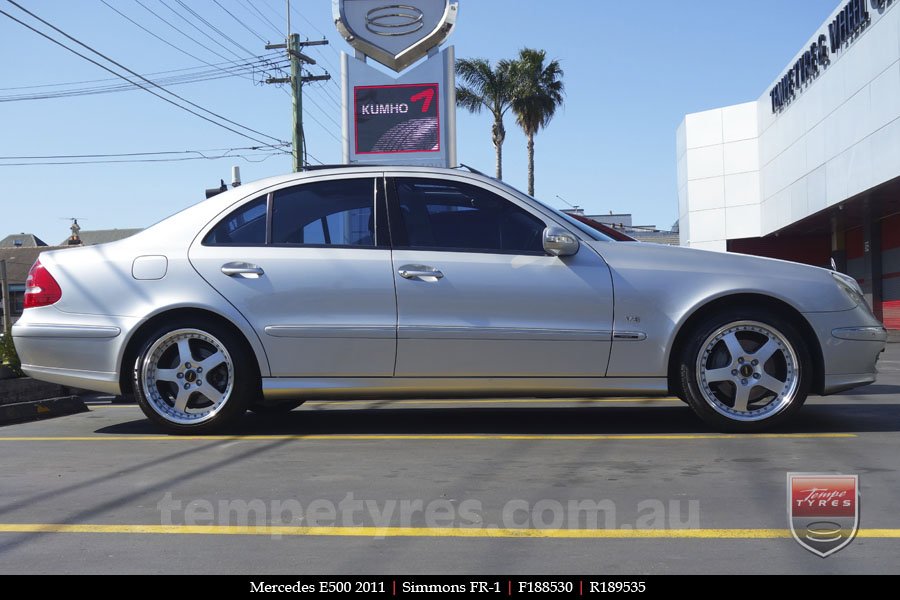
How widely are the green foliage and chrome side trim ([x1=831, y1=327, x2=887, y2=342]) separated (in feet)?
19.9

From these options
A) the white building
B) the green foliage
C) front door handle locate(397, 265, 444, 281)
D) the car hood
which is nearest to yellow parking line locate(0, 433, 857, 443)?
the car hood

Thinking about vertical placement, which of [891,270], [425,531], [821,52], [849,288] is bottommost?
[425,531]

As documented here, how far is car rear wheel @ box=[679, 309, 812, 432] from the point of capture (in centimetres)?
562

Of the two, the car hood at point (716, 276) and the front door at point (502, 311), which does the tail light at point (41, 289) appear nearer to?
the front door at point (502, 311)

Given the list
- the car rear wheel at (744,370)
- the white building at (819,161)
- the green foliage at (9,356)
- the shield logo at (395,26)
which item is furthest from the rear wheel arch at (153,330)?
the white building at (819,161)

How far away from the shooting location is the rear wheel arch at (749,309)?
5.71 m

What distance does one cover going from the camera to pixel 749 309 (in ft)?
18.7

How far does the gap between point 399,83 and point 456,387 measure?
391 inches

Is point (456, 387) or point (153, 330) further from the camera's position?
point (153, 330)

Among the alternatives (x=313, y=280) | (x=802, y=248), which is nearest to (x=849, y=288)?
(x=313, y=280)

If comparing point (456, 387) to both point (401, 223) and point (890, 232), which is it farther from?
point (890, 232)

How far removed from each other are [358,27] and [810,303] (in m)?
10.9

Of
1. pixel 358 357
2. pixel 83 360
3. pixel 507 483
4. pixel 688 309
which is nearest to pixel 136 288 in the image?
pixel 83 360

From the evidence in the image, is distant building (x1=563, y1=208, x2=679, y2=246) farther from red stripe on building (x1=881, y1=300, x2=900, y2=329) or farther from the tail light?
the tail light
